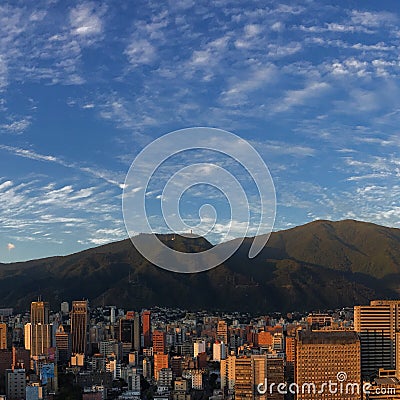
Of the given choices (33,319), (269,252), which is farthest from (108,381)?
(269,252)

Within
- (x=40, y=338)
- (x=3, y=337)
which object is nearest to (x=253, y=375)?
(x=40, y=338)

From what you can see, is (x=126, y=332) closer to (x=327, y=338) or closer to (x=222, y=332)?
(x=222, y=332)

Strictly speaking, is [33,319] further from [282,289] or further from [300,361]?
[300,361]

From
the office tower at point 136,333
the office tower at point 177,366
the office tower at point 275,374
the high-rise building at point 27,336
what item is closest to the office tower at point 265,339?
the office tower at point 177,366

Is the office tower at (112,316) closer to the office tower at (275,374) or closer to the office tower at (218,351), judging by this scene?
the office tower at (218,351)

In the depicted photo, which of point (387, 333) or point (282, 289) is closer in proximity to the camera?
point (387, 333)

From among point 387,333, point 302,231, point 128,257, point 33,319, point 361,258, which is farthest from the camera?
point 302,231
